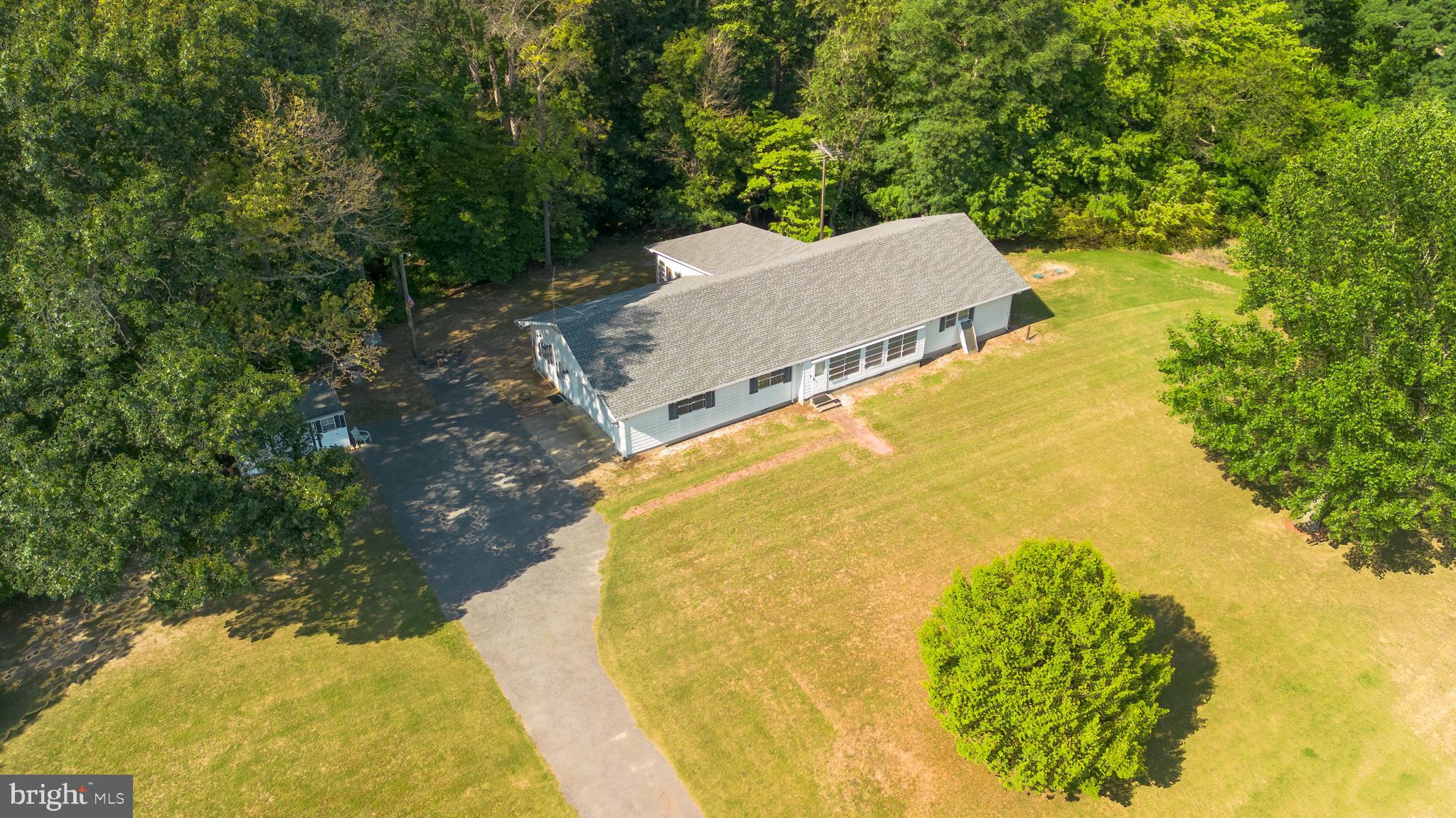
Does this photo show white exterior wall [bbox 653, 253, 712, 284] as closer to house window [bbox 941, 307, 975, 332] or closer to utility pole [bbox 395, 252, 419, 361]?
house window [bbox 941, 307, 975, 332]

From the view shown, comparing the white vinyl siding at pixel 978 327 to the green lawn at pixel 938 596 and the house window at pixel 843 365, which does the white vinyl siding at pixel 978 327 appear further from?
the house window at pixel 843 365

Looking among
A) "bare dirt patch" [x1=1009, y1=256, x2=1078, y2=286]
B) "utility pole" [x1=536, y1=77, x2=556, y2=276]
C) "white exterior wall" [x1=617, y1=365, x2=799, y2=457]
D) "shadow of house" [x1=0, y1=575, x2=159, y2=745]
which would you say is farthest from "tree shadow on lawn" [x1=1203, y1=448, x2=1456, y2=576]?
"shadow of house" [x1=0, y1=575, x2=159, y2=745]

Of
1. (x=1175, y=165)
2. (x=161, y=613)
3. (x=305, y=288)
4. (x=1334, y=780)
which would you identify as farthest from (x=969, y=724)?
(x=1175, y=165)

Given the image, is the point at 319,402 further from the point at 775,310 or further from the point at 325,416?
the point at 775,310

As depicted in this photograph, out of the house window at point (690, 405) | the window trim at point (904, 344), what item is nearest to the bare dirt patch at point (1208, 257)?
the window trim at point (904, 344)

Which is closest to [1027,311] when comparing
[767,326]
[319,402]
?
[767,326]

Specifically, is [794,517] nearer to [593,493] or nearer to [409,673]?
[593,493]
